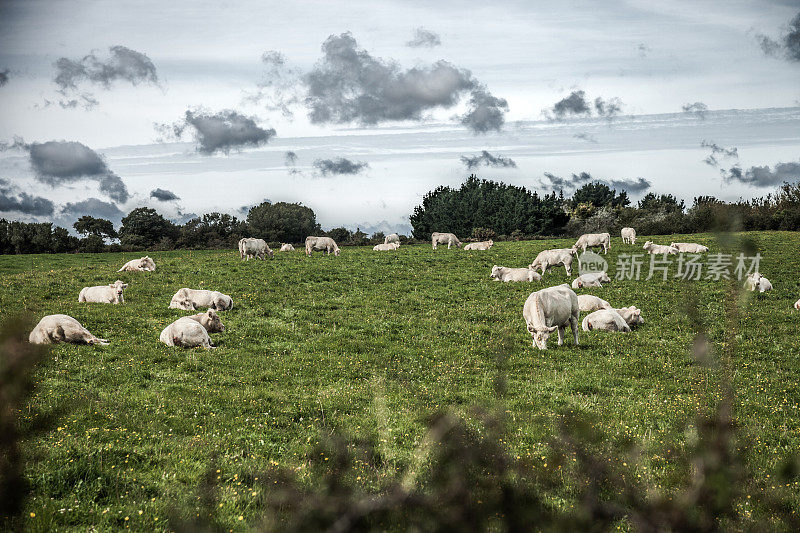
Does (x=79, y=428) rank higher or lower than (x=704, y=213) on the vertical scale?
lower

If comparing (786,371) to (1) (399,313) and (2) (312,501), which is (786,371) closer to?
(1) (399,313)

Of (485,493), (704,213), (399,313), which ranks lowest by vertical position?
(399,313)

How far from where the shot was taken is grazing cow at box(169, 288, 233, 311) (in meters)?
22.2

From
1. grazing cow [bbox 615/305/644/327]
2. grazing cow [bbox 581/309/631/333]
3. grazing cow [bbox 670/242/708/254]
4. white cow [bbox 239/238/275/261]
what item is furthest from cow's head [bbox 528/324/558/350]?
grazing cow [bbox 670/242/708/254]

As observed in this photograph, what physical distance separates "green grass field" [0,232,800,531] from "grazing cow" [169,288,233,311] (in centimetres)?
95

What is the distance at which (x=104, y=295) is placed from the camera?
22984 millimetres

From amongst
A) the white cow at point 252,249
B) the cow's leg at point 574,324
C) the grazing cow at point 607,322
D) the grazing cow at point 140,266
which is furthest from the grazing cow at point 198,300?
the white cow at point 252,249

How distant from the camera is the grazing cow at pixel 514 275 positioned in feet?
100

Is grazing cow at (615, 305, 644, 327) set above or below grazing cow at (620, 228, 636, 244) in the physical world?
below

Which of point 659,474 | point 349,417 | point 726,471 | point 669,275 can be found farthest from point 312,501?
point 669,275

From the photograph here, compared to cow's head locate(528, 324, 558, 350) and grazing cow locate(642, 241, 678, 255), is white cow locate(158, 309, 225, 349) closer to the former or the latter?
cow's head locate(528, 324, 558, 350)

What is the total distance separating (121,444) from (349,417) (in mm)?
4214

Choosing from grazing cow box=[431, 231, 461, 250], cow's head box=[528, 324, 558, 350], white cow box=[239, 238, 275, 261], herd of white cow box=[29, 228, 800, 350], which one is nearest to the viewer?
herd of white cow box=[29, 228, 800, 350]

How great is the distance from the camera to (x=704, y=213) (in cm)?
223
